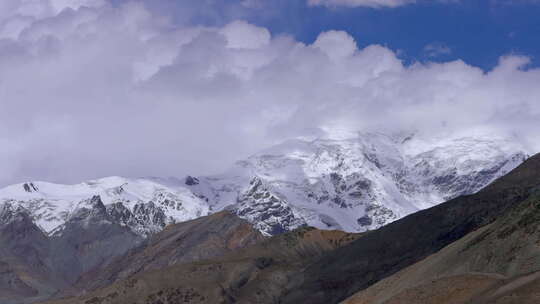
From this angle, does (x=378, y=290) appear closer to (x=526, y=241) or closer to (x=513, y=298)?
(x=526, y=241)

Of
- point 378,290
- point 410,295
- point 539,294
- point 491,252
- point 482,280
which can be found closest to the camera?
point 539,294

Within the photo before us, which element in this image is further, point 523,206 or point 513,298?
point 523,206

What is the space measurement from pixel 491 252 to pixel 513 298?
41.4 metres

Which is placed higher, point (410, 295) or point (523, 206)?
point (523, 206)

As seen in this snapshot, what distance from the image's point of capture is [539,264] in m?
141

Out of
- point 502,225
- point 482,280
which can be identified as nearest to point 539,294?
point 482,280

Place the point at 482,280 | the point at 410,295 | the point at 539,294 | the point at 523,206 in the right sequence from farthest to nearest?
1. the point at 523,206
2. the point at 410,295
3. the point at 482,280
4. the point at 539,294

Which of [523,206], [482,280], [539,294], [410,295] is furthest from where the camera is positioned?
[523,206]

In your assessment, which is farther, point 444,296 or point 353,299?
point 353,299

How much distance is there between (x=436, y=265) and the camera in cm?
17112

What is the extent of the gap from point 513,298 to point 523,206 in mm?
56726

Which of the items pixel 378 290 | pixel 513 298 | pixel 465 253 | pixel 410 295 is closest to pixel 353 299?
pixel 378 290

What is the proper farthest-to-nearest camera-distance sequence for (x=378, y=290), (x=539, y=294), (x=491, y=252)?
(x=378, y=290) → (x=491, y=252) → (x=539, y=294)

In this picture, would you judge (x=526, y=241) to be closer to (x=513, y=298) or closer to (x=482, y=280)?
(x=482, y=280)
